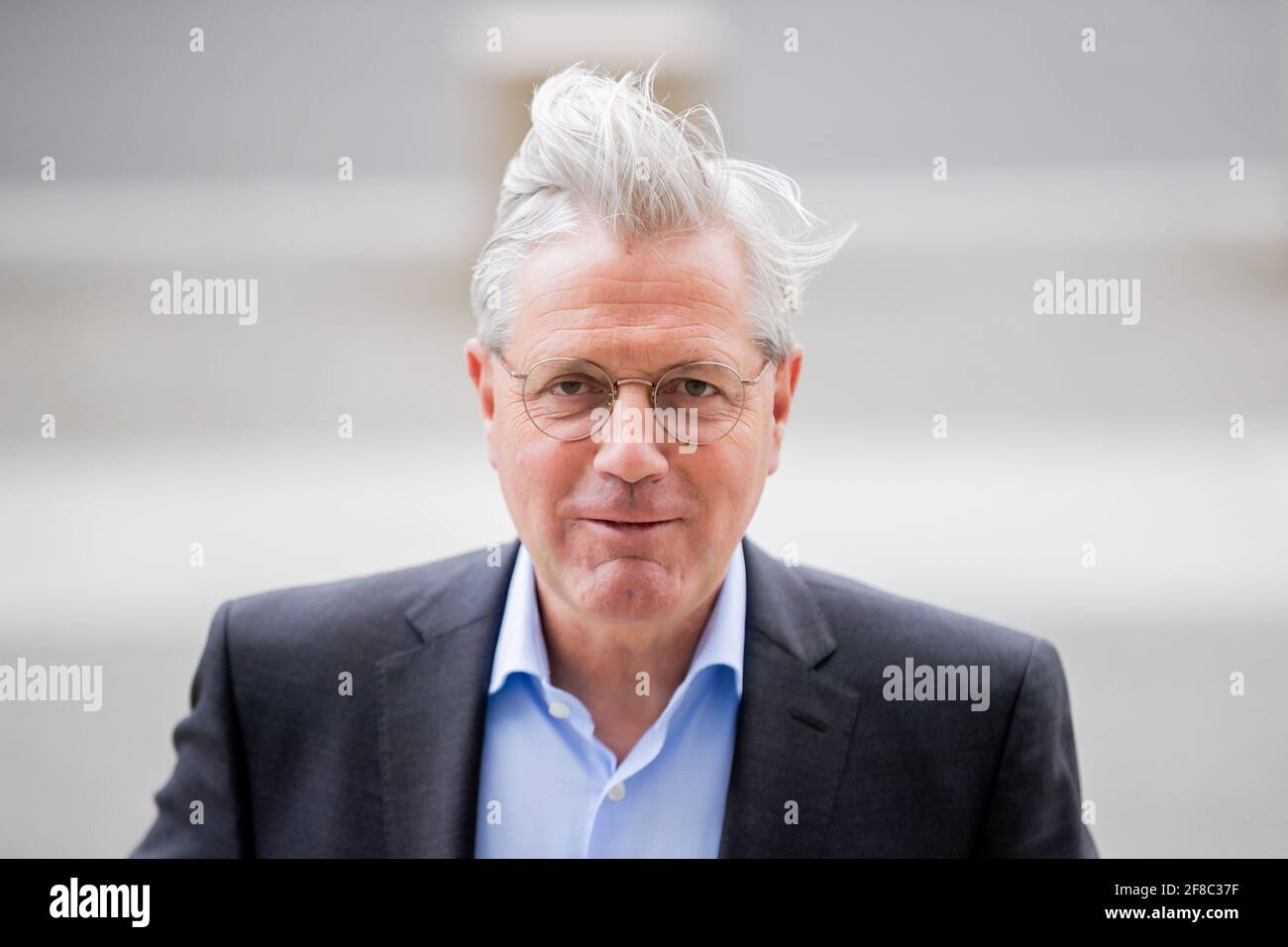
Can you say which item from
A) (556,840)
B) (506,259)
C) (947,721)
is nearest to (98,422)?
(506,259)

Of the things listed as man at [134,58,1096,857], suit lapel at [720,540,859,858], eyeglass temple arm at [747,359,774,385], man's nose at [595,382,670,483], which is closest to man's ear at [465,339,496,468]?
man at [134,58,1096,857]

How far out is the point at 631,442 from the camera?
1.50 meters

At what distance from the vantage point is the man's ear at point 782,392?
1.69m

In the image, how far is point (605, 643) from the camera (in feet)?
5.49

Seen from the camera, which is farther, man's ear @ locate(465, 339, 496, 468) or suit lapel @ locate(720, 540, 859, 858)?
man's ear @ locate(465, 339, 496, 468)

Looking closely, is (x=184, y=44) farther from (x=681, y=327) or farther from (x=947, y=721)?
(x=947, y=721)

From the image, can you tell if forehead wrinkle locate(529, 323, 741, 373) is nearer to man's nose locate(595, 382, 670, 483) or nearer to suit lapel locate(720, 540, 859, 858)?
man's nose locate(595, 382, 670, 483)

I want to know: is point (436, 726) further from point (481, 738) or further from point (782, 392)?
point (782, 392)

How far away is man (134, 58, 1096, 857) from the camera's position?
1.53m

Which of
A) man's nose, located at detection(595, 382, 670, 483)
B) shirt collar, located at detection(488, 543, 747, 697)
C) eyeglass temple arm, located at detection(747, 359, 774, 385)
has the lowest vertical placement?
shirt collar, located at detection(488, 543, 747, 697)

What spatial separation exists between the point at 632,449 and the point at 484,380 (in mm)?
353

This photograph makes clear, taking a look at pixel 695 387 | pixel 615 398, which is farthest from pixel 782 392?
pixel 615 398

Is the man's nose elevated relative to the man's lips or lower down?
elevated
